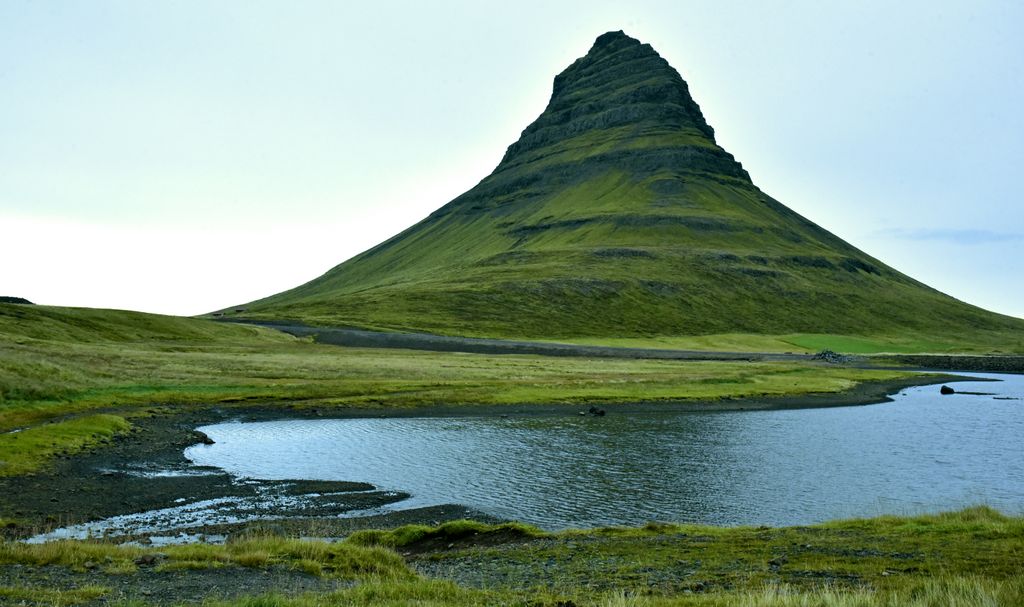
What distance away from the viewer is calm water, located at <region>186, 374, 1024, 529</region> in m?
38.7

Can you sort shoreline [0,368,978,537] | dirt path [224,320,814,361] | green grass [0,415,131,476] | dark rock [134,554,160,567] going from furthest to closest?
dirt path [224,320,814,361], green grass [0,415,131,476], shoreline [0,368,978,537], dark rock [134,554,160,567]

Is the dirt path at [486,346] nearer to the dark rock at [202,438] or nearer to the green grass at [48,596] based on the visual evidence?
the dark rock at [202,438]

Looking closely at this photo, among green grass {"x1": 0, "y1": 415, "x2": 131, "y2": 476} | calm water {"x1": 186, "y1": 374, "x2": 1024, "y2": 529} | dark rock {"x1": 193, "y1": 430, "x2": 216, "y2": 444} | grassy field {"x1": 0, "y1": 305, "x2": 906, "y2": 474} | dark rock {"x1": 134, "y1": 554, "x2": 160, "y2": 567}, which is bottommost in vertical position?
calm water {"x1": 186, "y1": 374, "x2": 1024, "y2": 529}

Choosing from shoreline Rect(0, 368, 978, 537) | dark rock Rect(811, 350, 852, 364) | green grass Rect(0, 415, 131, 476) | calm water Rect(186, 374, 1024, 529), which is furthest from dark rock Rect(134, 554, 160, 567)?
dark rock Rect(811, 350, 852, 364)

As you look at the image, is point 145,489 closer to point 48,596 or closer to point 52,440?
point 52,440

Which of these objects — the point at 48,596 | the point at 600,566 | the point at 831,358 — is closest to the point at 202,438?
the point at 48,596

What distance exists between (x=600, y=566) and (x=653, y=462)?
29.6 metres

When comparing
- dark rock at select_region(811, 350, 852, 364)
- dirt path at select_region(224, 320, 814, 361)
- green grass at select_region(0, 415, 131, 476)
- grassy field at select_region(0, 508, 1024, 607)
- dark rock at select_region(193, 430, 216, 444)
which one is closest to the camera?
grassy field at select_region(0, 508, 1024, 607)

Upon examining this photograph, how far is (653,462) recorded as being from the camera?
51.4m

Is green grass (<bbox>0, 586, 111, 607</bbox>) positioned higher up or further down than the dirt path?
→ further down

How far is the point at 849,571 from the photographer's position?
65.9 ft

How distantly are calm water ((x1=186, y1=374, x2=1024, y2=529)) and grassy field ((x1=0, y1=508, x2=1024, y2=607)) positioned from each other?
8205 millimetres

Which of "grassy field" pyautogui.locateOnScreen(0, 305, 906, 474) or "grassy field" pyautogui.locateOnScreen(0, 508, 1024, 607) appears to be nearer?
"grassy field" pyautogui.locateOnScreen(0, 508, 1024, 607)

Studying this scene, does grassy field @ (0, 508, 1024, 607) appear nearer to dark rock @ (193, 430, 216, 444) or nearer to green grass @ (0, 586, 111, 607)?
green grass @ (0, 586, 111, 607)
